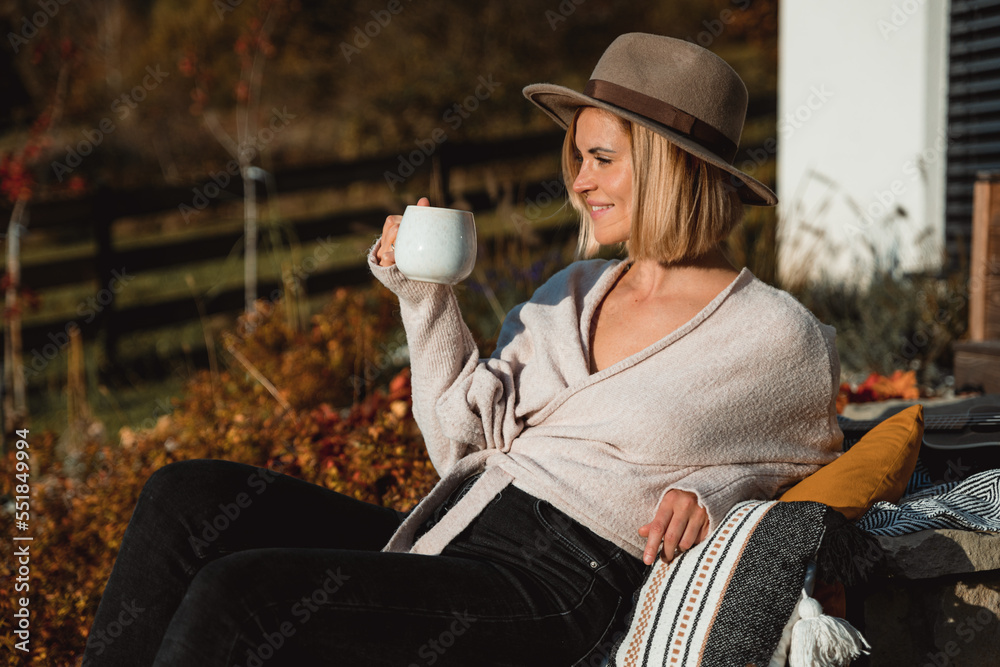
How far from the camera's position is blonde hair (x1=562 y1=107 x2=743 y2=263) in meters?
1.97

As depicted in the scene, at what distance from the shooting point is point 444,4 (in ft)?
36.1

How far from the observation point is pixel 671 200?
6.49 ft

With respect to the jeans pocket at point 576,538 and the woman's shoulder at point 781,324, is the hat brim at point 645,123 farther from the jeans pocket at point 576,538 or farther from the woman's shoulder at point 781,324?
the jeans pocket at point 576,538

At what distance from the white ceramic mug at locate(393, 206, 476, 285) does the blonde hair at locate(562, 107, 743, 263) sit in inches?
16.5

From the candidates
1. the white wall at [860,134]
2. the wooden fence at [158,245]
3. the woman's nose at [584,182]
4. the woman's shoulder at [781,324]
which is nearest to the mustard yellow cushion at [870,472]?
the woman's shoulder at [781,324]

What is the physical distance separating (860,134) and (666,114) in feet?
10.9

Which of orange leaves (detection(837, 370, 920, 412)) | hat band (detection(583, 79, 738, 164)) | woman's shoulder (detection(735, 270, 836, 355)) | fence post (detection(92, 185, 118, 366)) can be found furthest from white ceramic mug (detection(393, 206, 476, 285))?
fence post (detection(92, 185, 118, 366))

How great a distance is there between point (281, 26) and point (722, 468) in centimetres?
1043

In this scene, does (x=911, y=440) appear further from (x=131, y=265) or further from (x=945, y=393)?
(x=131, y=265)

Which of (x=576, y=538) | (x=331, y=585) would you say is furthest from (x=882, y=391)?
(x=331, y=585)

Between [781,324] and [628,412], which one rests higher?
[781,324]

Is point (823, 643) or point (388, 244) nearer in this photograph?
point (823, 643)

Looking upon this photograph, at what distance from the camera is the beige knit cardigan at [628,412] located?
1813mm

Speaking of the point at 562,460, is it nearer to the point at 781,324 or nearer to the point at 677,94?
the point at 781,324
